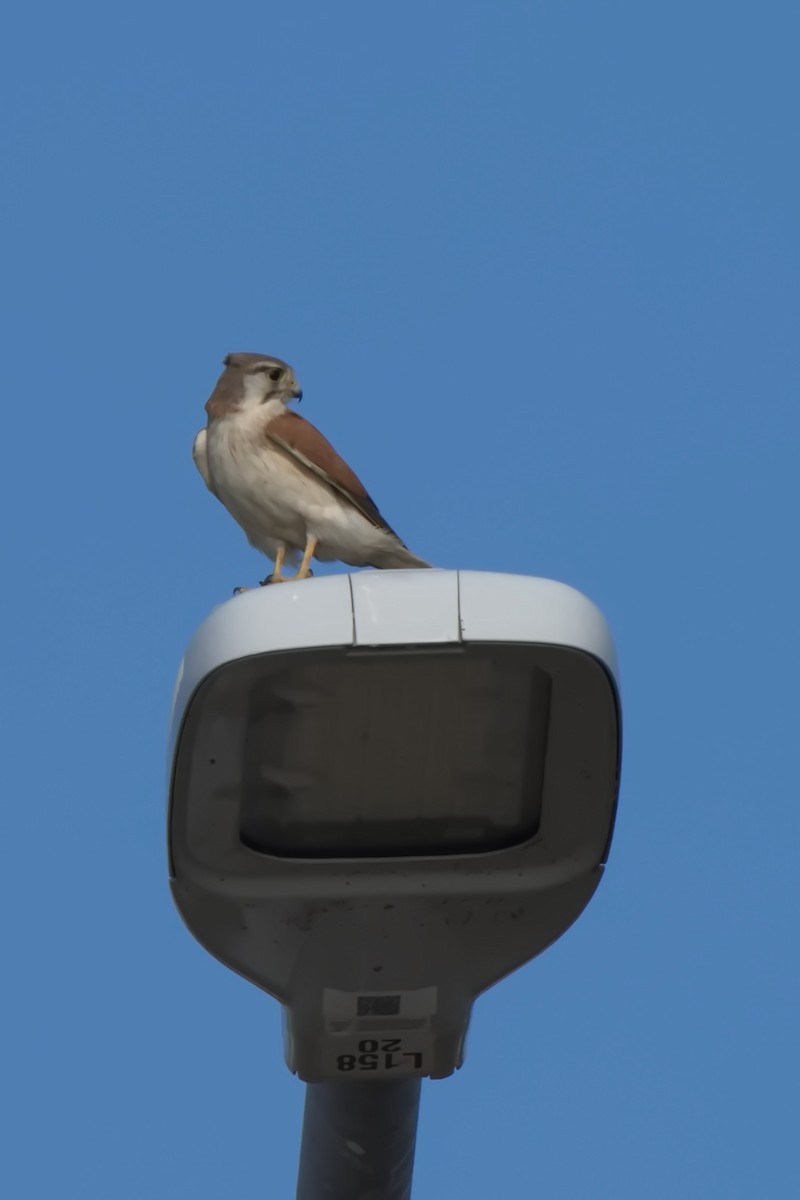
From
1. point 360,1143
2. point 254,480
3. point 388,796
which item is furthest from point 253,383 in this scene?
point 360,1143

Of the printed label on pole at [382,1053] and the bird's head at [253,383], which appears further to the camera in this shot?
the bird's head at [253,383]

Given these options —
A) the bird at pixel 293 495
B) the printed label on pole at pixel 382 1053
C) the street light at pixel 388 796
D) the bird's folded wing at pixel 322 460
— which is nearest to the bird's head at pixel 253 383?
the bird at pixel 293 495

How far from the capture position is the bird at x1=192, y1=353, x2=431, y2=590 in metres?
4.50

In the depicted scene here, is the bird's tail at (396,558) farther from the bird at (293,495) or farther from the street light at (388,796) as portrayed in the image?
the street light at (388,796)

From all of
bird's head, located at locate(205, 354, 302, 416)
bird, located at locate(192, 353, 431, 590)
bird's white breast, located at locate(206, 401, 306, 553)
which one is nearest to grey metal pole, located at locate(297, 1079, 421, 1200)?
bird, located at locate(192, 353, 431, 590)

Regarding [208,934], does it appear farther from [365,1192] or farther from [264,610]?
[264,610]

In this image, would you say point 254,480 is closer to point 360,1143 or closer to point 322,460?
point 322,460

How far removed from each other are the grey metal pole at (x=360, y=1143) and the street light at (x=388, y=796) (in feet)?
0.06

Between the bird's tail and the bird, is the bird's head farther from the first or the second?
the bird's tail

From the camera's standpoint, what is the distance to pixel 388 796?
278 cm

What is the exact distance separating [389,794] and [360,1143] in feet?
2.06

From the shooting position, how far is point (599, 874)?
2.90 meters

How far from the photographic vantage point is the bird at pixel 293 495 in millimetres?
4500

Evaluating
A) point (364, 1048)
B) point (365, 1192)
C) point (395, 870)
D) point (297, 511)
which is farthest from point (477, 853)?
point (297, 511)
